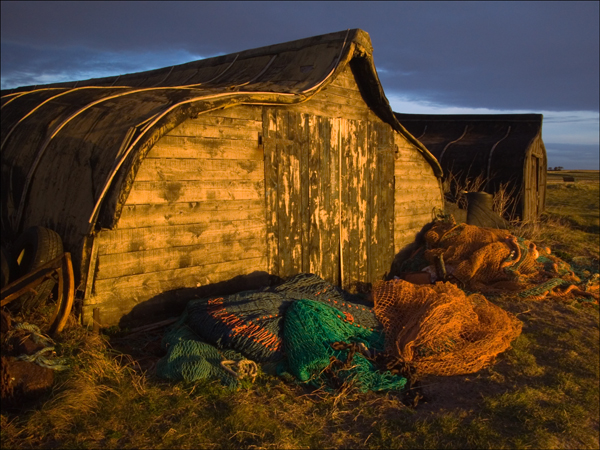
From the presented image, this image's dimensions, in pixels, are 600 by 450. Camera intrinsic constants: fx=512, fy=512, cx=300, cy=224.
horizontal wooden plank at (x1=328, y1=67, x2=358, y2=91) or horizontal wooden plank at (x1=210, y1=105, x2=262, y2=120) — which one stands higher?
horizontal wooden plank at (x1=328, y1=67, x2=358, y2=91)

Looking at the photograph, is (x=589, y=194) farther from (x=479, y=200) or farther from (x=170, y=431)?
(x=170, y=431)

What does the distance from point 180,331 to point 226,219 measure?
1.78 metres

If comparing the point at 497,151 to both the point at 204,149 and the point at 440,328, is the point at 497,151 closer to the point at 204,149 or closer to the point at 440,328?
the point at 440,328

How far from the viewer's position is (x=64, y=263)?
17.6 feet

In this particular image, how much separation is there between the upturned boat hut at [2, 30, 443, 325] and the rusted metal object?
0.61 ft

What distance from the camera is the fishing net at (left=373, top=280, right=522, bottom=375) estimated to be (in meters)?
5.75

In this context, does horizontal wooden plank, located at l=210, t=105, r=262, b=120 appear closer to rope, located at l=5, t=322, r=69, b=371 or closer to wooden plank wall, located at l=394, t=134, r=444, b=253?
rope, located at l=5, t=322, r=69, b=371

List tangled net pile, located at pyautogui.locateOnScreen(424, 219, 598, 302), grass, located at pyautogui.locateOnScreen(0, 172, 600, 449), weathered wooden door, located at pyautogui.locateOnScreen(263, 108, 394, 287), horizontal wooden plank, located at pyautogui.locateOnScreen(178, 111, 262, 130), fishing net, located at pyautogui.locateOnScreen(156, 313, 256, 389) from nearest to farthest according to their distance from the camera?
1. grass, located at pyautogui.locateOnScreen(0, 172, 600, 449)
2. fishing net, located at pyautogui.locateOnScreen(156, 313, 256, 389)
3. horizontal wooden plank, located at pyautogui.locateOnScreen(178, 111, 262, 130)
4. weathered wooden door, located at pyautogui.locateOnScreen(263, 108, 394, 287)
5. tangled net pile, located at pyautogui.locateOnScreen(424, 219, 598, 302)

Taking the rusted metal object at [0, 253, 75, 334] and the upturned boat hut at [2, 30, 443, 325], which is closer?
the rusted metal object at [0, 253, 75, 334]

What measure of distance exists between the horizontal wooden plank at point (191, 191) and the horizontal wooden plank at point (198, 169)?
0.06 meters

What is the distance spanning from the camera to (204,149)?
6547 mm

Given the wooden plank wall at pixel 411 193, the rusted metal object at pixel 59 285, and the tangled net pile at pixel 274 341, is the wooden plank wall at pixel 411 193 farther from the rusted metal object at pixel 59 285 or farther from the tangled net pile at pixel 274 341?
the rusted metal object at pixel 59 285

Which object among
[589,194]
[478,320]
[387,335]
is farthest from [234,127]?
[589,194]

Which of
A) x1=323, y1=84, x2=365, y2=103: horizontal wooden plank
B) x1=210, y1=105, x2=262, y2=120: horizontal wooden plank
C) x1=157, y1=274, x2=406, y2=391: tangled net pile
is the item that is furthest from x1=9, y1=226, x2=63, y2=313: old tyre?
x1=323, y1=84, x2=365, y2=103: horizontal wooden plank
